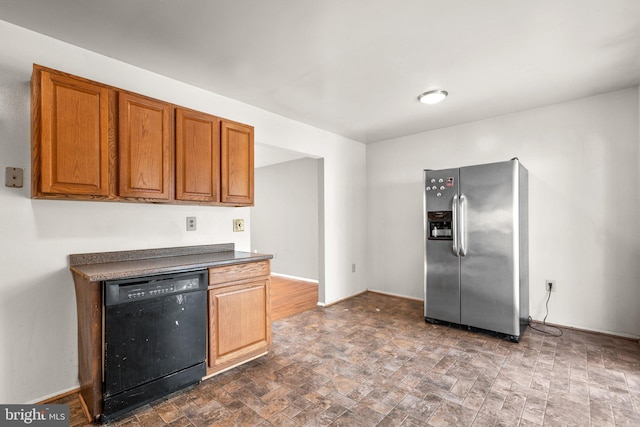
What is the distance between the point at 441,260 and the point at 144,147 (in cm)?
308

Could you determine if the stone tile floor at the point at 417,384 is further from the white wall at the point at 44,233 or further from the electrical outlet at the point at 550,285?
the electrical outlet at the point at 550,285

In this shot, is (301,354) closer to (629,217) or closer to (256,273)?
(256,273)

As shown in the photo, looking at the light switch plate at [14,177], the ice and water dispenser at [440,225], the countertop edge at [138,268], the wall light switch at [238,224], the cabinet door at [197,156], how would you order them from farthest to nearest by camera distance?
the ice and water dispenser at [440,225], the wall light switch at [238,224], the cabinet door at [197,156], the light switch plate at [14,177], the countertop edge at [138,268]

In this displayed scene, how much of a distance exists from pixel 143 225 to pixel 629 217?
457 cm

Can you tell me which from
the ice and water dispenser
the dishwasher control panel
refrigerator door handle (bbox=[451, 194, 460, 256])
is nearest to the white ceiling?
refrigerator door handle (bbox=[451, 194, 460, 256])

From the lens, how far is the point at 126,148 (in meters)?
2.11

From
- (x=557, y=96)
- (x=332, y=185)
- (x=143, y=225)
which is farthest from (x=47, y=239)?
(x=557, y=96)

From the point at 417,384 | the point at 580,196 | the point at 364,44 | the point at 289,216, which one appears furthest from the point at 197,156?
the point at 580,196

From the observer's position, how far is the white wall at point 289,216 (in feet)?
18.8

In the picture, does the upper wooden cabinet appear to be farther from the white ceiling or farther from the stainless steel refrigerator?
the stainless steel refrigerator

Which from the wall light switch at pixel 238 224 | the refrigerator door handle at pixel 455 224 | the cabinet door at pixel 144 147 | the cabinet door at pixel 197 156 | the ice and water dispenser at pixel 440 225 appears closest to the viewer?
the cabinet door at pixel 144 147

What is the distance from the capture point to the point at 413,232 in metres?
4.42

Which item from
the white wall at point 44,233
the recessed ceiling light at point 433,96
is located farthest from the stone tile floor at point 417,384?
the recessed ceiling light at point 433,96

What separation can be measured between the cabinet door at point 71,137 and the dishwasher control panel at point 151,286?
2.13 ft
